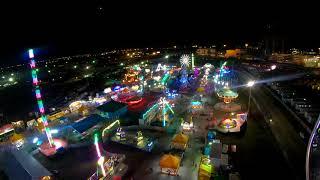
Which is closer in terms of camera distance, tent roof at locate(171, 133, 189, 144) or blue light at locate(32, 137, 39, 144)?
tent roof at locate(171, 133, 189, 144)

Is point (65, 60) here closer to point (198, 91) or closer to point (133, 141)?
point (198, 91)

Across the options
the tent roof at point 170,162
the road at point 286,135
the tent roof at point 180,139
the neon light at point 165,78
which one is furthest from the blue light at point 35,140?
the road at point 286,135

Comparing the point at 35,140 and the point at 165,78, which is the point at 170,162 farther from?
the point at 165,78

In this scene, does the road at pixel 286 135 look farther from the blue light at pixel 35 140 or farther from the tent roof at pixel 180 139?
the blue light at pixel 35 140

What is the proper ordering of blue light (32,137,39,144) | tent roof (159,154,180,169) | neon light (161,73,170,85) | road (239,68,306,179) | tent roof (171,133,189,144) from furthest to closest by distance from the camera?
neon light (161,73,170,85) → blue light (32,137,39,144) → tent roof (171,133,189,144) → road (239,68,306,179) → tent roof (159,154,180,169)

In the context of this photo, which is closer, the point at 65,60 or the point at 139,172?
the point at 139,172

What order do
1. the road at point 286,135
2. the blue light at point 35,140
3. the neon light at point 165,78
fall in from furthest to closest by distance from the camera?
the neon light at point 165,78, the blue light at point 35,140, the road at point 286,135

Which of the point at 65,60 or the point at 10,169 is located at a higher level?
the point at 65,60

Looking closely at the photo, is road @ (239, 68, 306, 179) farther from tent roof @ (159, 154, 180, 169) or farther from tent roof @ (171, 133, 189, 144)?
tent roof @ (159, 154, 180, 169)

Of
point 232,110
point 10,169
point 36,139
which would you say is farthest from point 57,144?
point 232,110

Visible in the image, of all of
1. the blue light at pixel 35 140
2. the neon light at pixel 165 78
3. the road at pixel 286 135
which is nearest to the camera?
the road at pixel 286 135

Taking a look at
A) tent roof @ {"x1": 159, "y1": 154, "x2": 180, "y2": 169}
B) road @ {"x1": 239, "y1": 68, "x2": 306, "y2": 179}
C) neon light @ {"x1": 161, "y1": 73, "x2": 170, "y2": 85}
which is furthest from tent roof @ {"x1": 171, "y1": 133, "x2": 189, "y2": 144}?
neon light @ {"x1": 161, "y1": 73, "x2": 170, "y2": 85}
